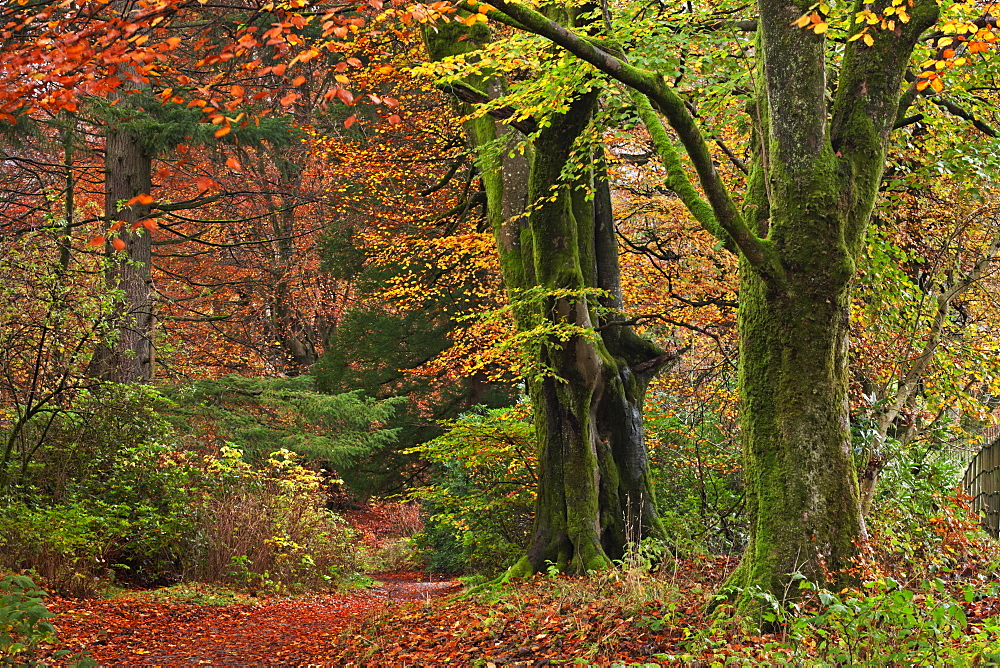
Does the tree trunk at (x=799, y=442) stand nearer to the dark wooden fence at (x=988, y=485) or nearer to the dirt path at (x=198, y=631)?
the dark wooden fence at (x=988, y=485)

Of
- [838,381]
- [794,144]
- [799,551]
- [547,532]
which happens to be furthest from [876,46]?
[547,532]

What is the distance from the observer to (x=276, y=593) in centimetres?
1098

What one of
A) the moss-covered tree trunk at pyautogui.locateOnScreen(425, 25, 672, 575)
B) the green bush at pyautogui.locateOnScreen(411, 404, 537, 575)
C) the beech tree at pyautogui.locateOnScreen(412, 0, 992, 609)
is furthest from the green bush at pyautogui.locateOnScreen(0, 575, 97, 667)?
the green bush at pyautogui.locateOnScreen(411, 404, 537, 575)

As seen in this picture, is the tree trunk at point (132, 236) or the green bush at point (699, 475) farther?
the tree trunk at point (132, 236)

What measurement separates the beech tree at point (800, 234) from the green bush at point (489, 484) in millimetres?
5348

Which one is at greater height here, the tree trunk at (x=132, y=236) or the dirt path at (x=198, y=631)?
the tree trunk at (x=132, y=236)

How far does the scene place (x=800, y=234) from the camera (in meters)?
5.45

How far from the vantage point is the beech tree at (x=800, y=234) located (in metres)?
5.26

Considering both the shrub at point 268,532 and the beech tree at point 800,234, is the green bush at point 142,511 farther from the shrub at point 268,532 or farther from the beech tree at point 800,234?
the beech tree at point 800,234

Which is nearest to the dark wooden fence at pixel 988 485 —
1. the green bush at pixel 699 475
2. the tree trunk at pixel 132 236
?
the green bush at pixel 699 475

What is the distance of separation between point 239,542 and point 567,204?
6.23m

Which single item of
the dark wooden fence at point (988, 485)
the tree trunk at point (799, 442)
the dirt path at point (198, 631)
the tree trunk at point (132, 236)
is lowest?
the dirt path at point (198, 631)

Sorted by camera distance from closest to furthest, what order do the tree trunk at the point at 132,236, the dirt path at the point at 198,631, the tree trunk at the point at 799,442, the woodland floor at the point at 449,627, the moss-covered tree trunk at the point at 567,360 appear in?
the woodland floor at the point at 449,627 < the tree trunk at the point at 799,442 < the dirt path at the point at 198,631 < the moss-covered tree trunk at the point at 567,360 < the tree trunk at the point at 132,236

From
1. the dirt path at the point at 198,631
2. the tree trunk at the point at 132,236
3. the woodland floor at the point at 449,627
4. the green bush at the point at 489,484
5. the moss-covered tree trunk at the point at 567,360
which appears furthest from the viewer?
the tree trunk at the point at 132,236
